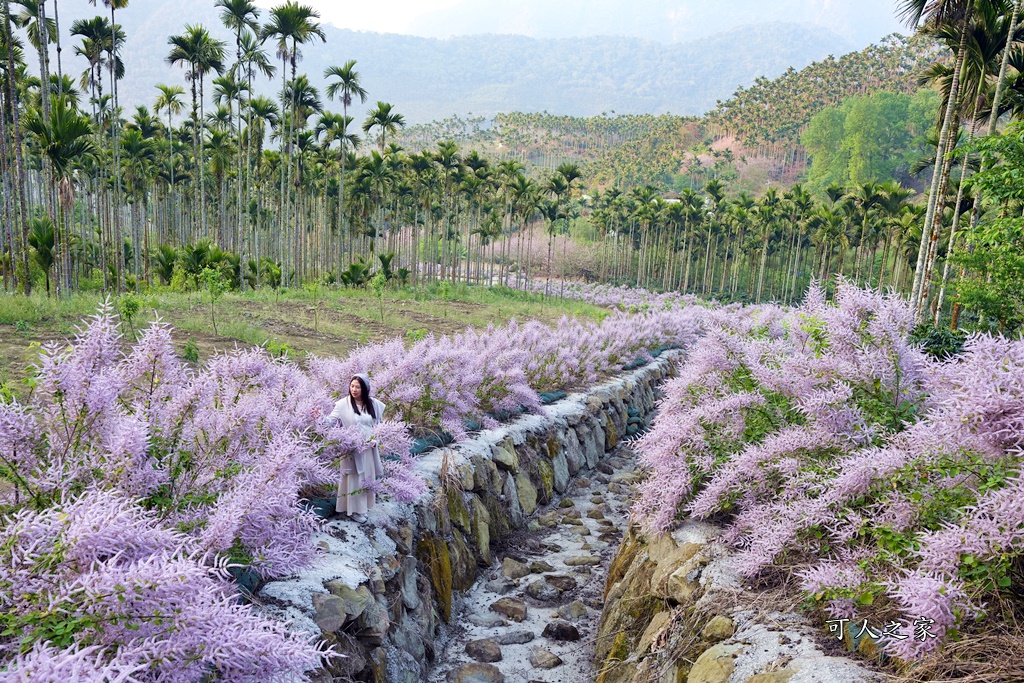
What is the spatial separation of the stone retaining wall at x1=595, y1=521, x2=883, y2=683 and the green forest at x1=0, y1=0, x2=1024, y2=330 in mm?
2394

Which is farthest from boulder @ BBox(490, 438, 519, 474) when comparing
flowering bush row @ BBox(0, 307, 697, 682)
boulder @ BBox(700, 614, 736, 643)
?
boulder @ BBox(700, 614, 736, 643)

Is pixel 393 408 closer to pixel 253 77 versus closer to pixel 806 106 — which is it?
pixel 253 77

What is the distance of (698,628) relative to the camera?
12.2ft

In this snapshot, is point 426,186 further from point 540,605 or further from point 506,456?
point 540,605

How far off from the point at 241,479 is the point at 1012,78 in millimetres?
20745

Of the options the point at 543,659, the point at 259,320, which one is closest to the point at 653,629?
the point at 543,659

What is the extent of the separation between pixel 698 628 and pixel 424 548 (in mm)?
2474

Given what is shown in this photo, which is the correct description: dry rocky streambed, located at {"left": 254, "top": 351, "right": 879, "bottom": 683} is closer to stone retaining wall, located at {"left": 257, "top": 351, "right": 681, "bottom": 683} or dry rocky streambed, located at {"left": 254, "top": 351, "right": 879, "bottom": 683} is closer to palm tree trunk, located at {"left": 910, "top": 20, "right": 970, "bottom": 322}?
stone retaining wall, located at {"left": 257, "top": 351, "right": 681, "bottom": 683}

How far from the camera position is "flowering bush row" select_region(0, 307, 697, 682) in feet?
6.27

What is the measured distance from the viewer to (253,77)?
101 feet

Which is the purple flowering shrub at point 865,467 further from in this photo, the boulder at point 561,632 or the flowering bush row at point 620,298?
the flowering bush row at point 620,298

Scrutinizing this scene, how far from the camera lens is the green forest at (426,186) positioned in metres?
15.0

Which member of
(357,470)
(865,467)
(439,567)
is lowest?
(439,567)

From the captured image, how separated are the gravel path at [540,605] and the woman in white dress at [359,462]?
1442mm
